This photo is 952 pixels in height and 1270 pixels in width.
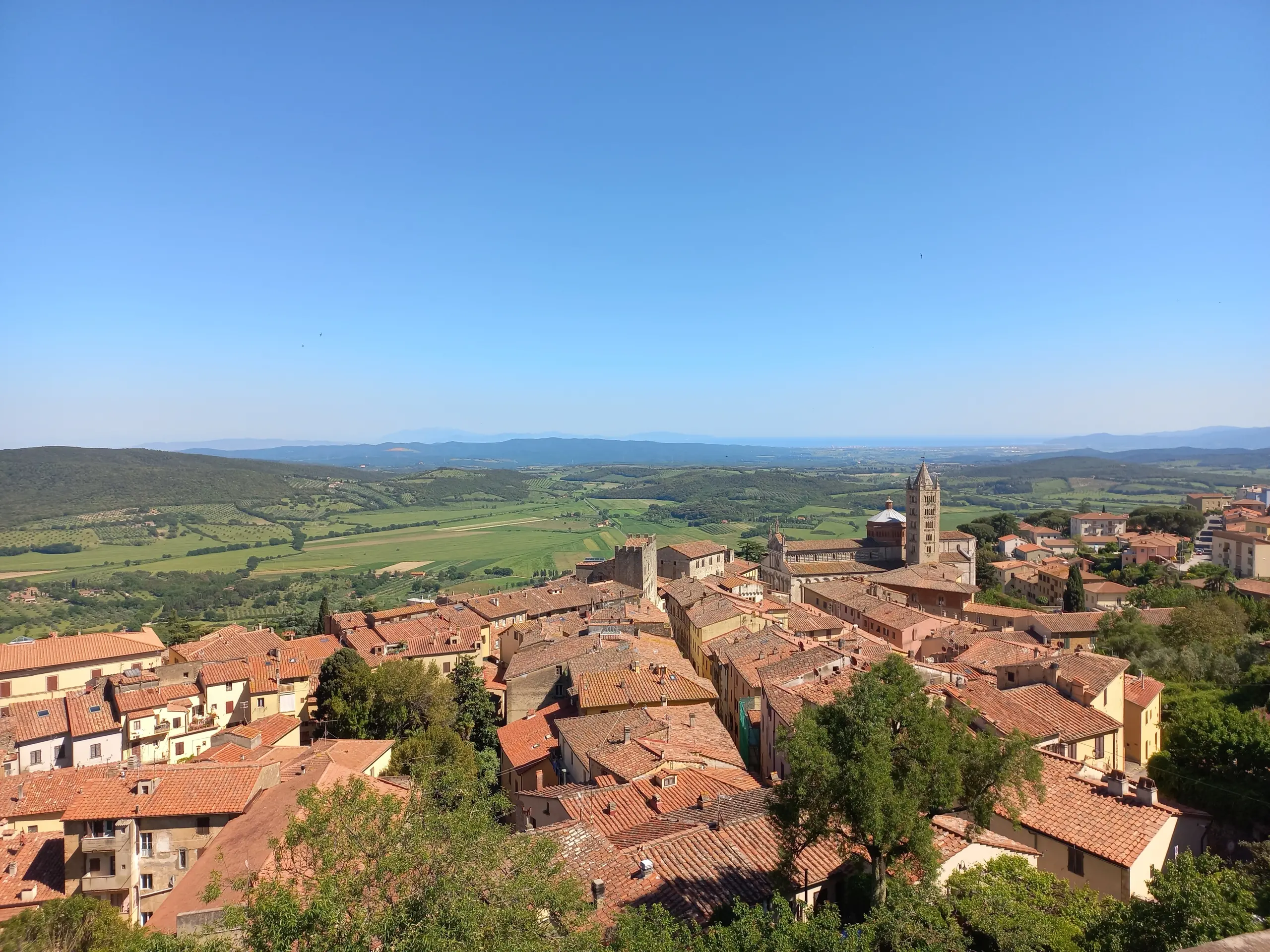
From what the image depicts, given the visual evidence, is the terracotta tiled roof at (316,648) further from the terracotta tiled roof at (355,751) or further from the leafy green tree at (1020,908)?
the leafy green tree at (1020,908)

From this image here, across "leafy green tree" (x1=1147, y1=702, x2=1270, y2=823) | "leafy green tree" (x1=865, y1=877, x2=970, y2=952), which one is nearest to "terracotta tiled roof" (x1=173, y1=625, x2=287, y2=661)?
"leafy green tree" (x1=865, y1=877, x2=970, y2=952)

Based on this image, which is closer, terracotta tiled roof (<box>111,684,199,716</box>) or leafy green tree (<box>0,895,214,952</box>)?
leafy green tree (<box>0,895,214,952</box>)

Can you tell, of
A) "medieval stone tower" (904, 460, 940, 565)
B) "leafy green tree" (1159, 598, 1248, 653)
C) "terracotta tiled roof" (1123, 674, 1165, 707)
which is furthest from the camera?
"medieval stone tower" (904, 460, 940, 565)

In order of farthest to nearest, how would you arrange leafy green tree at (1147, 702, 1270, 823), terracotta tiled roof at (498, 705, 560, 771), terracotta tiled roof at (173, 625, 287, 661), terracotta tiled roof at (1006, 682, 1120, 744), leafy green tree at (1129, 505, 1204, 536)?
1. leafy green tree at (1129, 505, 1204, 536)
2. terracotta tiled roof at (173, 625, 287, 661)
3. terracotta tiled roof at (498, 705, 560, 771)
4. terracotta tiled roof at (1006, 682, 1120, 744)
5. leafy green tree at (1147, 702, 1270, 823)

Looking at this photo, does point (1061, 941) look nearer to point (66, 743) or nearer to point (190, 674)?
point (66, 743)

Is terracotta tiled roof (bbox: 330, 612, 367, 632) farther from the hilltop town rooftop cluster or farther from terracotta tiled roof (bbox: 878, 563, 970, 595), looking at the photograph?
terracotta tiled roof (bbox: 878, 563, 970, 595)

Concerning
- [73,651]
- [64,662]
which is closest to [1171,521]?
[73,651]

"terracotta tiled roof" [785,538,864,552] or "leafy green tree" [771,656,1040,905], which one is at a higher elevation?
"leafy green tree" [771,656,1040,905]

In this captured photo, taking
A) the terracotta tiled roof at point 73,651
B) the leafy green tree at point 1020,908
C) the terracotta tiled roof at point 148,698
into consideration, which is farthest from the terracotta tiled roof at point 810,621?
the terracotta tiled roof at point 73,651
